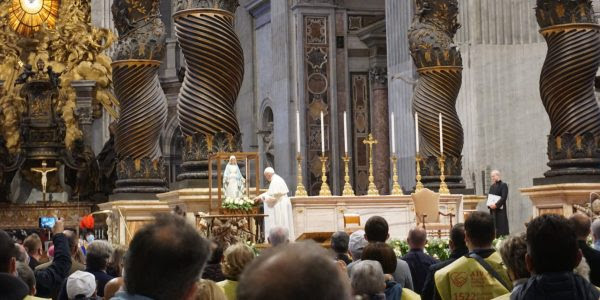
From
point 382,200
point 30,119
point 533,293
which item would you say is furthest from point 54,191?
point 533,293

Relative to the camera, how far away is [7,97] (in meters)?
30.1

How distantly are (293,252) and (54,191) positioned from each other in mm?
27993

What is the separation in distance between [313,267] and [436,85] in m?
15.2

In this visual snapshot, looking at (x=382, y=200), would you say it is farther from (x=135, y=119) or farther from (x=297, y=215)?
(x=135, y=119)

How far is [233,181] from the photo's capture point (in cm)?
1321

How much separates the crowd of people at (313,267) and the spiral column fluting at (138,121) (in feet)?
23.8

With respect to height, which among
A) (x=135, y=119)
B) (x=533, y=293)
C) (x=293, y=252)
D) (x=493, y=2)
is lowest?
(x=533, y=293)

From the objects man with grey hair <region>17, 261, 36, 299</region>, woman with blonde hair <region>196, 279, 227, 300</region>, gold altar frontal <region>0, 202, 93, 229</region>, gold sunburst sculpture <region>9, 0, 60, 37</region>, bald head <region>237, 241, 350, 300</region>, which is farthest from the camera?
gold sunburst sculpture <region>9, 0, 60, 37</region>

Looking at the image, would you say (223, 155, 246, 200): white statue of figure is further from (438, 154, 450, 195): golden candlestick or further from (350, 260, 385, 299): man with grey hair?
(350, 260, 385, 299): man with grey hair

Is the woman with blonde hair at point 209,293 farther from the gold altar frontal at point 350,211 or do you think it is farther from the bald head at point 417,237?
the gold altar frontal at point 350,211

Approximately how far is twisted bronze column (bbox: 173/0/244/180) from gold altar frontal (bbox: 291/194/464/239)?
1.60 m

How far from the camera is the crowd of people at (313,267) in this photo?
249 centimetres

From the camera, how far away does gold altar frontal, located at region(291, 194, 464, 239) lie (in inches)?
586

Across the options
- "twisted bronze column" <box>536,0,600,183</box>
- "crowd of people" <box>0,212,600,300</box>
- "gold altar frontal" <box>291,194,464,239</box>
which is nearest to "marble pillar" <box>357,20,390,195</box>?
"gold altar frontal" <box>291,194,464,239</box>
